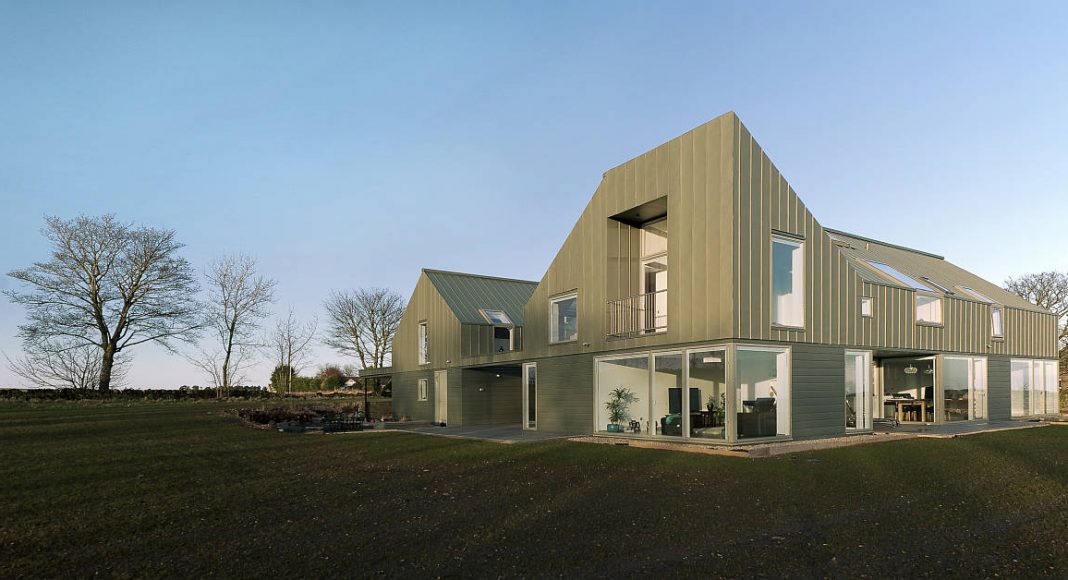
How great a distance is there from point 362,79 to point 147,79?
191 inches

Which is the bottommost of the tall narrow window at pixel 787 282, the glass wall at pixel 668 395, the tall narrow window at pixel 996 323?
the glass wall at pixel 668 395

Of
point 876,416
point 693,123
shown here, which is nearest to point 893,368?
point 876,416

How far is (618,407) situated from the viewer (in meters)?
14.6

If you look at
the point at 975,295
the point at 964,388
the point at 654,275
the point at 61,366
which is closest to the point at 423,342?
the point at 654,275

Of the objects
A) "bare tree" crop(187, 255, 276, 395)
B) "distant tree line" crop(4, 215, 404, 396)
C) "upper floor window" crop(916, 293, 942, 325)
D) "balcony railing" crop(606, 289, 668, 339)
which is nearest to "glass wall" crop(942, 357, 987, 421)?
"upper floor window" crop(916, 293, 942, 325)

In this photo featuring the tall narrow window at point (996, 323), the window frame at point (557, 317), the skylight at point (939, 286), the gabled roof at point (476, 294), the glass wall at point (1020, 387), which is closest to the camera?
the window frame at point (557, 317)

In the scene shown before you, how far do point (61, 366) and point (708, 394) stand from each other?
114 ft

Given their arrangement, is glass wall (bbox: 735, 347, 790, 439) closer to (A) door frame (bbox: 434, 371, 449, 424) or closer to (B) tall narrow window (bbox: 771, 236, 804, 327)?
(B) tall narrow window (bbox: 771, 236, 804, 327)

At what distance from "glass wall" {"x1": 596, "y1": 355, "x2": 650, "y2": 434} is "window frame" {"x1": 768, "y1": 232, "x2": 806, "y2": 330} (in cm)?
288

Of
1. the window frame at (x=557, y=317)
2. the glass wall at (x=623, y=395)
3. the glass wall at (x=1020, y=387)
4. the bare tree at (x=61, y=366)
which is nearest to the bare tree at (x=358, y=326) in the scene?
the bare tree at (x=61, y=366)

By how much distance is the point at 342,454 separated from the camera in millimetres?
12500

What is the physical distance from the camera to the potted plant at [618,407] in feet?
47.1

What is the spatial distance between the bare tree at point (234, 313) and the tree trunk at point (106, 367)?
457 centimetres

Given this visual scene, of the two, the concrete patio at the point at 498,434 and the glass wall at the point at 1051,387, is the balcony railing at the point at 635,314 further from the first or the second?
the glass wall at the point at 1051,387
